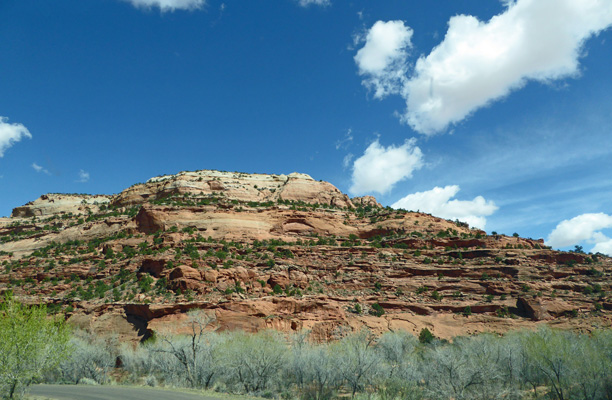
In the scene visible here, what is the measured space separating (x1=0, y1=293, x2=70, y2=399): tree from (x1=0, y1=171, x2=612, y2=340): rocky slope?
17.0m

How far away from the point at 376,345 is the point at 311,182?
43.0 meters

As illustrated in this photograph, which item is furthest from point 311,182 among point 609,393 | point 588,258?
point 609,393

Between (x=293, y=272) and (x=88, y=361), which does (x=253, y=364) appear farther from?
(x=293, y=272)

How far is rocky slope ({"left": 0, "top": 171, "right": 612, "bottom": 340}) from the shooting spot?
1380 inches

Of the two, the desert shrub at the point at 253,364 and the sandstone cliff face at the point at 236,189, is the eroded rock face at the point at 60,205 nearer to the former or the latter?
the sandstone cliff face at the point at 236,189

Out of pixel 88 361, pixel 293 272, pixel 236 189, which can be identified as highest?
pixel 236 189

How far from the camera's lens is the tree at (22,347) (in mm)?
13531

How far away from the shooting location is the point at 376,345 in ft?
111

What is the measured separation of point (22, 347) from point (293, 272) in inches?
1159

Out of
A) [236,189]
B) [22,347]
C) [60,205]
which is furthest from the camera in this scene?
[60,205]

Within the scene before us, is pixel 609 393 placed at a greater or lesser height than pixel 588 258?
lesser

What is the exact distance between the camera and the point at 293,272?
1636 inches

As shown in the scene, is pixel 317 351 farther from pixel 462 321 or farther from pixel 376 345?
pixel 462 321

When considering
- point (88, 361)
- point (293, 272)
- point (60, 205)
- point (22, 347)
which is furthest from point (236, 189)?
point (22, 347)
